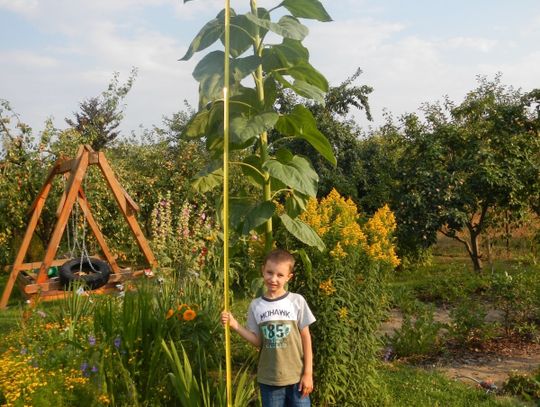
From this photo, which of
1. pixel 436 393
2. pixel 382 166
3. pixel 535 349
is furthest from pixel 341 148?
pixel 436 393

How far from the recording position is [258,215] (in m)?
3.01

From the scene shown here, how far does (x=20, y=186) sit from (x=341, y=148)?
600 cm

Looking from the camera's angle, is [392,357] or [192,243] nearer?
[392,357]

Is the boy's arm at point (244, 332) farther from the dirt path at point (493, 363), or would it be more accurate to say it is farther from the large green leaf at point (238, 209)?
the dirt path at point (493, 363)

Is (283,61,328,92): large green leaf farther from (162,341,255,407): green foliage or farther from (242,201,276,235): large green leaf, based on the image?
(162,341,255,407): green foliage

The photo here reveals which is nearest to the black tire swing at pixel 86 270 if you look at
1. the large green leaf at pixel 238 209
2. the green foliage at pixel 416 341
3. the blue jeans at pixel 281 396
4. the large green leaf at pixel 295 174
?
the green foliage at pixel 416 341

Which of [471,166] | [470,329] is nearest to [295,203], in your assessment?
[470,329]

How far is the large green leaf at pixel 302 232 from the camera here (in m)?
3.07

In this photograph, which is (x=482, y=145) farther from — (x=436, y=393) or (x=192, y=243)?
(x=436, y=393)

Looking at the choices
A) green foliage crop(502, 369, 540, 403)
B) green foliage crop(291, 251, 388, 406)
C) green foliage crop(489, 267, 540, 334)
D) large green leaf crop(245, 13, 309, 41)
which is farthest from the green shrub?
large green leaf crop(245, 13, 309, 41)

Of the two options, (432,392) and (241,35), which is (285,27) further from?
(432,392)

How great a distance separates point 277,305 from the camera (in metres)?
2.72

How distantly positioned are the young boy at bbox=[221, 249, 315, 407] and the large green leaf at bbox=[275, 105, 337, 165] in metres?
0.71

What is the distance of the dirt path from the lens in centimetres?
468
